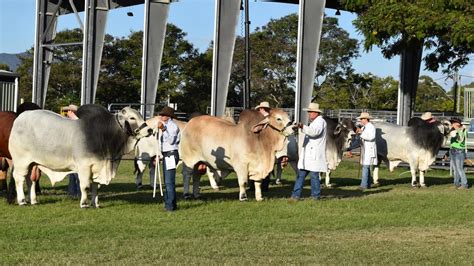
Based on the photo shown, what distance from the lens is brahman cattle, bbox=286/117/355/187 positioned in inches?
863

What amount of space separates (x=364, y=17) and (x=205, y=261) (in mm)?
15514

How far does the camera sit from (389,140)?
23578 millimetres

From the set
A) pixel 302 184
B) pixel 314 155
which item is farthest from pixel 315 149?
pixel 302 184

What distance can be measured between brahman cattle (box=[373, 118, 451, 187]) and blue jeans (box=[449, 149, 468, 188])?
2.72 feet

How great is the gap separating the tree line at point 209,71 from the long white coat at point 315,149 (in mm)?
46147

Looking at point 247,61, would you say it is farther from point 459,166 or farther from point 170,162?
point 170,162

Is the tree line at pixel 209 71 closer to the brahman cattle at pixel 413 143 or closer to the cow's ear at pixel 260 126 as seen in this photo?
the brahman cattle at pixel 413 143

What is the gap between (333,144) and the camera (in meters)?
22.4

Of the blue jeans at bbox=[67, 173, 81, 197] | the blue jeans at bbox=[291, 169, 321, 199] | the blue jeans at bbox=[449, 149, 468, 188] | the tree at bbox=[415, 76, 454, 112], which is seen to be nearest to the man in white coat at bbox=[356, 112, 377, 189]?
the blue jeans at bbox=[449, 149, 468, 188]

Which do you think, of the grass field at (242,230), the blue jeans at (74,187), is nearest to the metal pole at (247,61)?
the grass field at (242,230)

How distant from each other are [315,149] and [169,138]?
3.53m

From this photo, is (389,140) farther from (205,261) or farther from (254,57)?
(254,57)

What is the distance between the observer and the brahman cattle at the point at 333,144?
21922mm

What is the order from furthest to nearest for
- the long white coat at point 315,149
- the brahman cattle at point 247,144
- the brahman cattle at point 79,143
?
1. the long white coat at point 315,149
2. the brahman cattle at point 247,144
3. the brahman cattle at point 79,143
